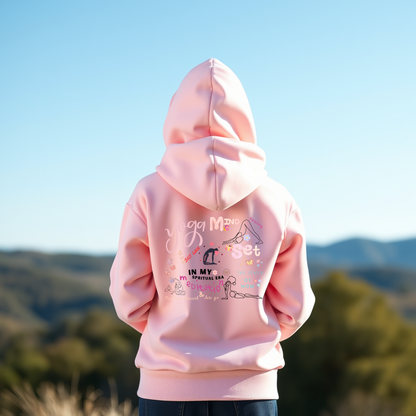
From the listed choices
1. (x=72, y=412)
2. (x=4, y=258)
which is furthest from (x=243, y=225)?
(x=4, y=258)

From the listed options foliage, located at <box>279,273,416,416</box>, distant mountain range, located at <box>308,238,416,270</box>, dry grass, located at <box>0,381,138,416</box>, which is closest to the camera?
dry grass, located at <box>0,381,138,416</box>

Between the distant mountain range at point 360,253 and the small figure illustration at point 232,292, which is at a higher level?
the small figure illustration at point 232,292

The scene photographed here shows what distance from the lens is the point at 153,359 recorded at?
151 centimetres

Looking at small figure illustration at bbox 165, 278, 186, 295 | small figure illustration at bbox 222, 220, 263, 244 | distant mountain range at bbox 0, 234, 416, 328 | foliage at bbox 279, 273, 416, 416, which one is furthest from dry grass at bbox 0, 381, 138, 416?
distant mountain range at bbox 0, 234, 416, 328

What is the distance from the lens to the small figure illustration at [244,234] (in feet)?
4.97

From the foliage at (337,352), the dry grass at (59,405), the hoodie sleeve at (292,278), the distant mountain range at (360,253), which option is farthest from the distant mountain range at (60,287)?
the hoodie sleeve at (292,278)

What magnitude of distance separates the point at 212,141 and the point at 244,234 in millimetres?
300

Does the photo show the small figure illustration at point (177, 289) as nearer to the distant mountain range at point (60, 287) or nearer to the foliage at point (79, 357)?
the foliage at point (79, 357)

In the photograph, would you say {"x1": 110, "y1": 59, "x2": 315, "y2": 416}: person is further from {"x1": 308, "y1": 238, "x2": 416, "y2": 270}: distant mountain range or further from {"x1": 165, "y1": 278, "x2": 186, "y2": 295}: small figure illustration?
{"x1": 308, "y1": 238, "x2": 416, "y2": 270}: distant mountain range

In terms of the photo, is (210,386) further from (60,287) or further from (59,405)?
(60,287)

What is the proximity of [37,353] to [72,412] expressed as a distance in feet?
74.9

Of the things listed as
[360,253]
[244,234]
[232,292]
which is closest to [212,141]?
[244,234]

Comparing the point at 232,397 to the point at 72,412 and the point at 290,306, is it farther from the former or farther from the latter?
the point at 72,412

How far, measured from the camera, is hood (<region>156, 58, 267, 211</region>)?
1460 millimetres
